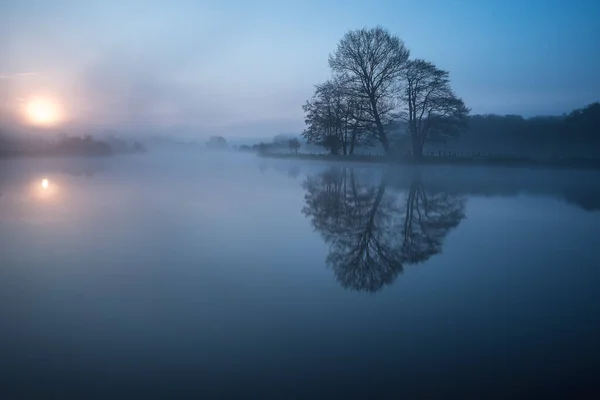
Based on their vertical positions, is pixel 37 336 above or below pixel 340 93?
below

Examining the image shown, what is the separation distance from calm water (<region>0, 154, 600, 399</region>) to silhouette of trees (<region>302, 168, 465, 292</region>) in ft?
0.17

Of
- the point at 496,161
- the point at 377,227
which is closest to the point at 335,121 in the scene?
the point at 496,161

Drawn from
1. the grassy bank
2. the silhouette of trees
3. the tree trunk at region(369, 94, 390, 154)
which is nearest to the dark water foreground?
the grassy bank

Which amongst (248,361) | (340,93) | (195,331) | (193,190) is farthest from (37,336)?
(340,93)

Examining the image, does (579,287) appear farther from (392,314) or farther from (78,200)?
(78,200)

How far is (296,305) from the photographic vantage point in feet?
14.1

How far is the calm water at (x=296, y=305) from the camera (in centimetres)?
302

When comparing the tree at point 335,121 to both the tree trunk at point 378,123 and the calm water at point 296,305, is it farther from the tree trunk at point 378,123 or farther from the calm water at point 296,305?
the calm water at point 296,305

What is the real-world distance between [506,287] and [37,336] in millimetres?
4773

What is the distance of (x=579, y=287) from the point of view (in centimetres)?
491

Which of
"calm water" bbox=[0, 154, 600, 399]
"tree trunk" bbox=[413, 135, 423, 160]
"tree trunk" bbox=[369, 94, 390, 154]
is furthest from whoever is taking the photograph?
"tree trunk" bbox=[413, 135, 423, 160]

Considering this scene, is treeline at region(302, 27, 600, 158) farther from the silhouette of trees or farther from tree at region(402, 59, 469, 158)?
the silhouette of trees

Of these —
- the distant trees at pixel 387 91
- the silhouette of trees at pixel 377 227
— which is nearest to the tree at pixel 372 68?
the distant trees at pixel 387 91

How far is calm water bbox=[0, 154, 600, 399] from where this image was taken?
3.02 metres
